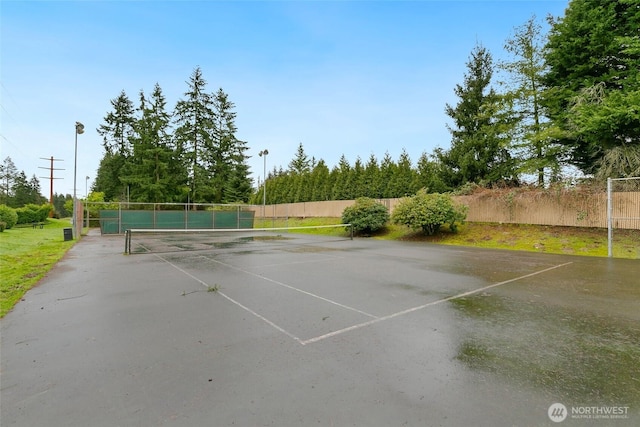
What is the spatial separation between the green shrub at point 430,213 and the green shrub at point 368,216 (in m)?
2.60

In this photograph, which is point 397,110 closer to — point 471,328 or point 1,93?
point 471,328

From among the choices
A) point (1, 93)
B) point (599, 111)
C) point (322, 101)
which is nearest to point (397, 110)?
point (322, 101)

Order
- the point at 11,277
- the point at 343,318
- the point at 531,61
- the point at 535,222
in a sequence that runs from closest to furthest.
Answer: the point at 343,318 < the point at 11,277 < the point at 535,222 < the point at 531,61

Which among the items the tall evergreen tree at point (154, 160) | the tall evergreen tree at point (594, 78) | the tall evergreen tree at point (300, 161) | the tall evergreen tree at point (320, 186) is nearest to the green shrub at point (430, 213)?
the tall evergreen tree at point (594, 78)

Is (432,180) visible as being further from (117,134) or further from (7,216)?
(117,134)

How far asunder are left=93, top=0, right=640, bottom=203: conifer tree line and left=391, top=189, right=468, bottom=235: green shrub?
13.7 feet

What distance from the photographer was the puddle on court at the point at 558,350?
2.34 m

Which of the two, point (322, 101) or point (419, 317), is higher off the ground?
point (322, 101)

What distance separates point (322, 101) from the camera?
21.4 metres

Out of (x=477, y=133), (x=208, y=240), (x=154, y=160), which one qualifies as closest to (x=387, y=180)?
(x=477, y=133)

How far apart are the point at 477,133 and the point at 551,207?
9.33 m

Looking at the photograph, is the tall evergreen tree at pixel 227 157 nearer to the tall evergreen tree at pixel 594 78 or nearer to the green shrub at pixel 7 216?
the green shrub at pixel 7 216

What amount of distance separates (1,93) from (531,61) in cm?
2763

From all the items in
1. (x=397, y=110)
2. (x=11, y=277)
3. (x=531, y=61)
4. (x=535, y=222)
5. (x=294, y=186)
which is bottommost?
(x=11, y=277)
